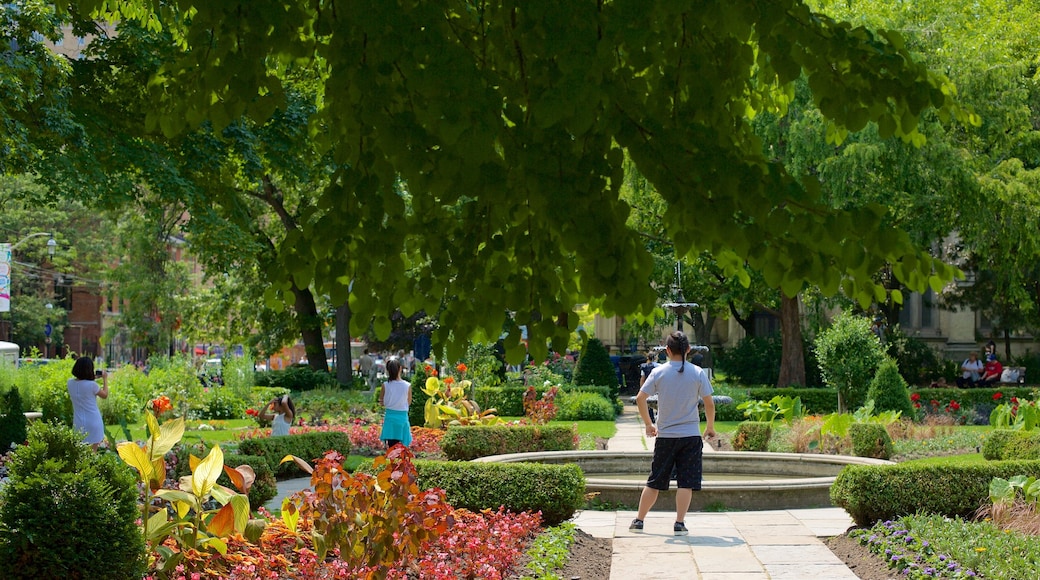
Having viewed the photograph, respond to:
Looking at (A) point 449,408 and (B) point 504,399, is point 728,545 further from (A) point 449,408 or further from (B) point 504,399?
(B) point 504,399

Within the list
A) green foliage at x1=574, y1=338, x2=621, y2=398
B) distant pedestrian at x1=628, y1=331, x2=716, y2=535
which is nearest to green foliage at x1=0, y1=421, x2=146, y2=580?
distant pedestrian at x1=628, y1=331, x2=716, y2=535

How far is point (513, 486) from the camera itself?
9.55 meters

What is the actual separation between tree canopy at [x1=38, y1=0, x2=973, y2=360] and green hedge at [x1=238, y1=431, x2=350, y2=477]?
9.38m

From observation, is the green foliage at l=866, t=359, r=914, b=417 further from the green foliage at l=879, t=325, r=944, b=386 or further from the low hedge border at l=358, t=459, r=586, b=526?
the green foliage at l=879, t=325, r=944, b=386

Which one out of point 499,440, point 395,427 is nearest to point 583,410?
point 499,440

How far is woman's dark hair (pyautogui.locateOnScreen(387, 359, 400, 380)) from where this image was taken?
12859 millimetres

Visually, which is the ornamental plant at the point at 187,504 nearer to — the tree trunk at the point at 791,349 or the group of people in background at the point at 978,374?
the tree trunk at the point at 791,349

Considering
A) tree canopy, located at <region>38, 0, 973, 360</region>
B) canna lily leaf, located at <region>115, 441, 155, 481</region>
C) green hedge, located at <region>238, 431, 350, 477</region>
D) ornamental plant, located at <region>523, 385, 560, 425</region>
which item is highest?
tree canopy, located at <region>38, 0, 973, 360</region>

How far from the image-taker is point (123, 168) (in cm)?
1484

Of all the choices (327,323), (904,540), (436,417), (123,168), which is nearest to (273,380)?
(327,323)

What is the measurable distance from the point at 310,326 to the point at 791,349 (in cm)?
1531

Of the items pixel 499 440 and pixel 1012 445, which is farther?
pixel 499 440

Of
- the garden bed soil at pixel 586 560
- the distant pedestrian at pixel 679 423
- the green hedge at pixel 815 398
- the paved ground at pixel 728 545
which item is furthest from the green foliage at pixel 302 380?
the garden bed soil at pixel 586 560

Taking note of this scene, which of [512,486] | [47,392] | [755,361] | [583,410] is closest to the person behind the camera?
[512,486]
